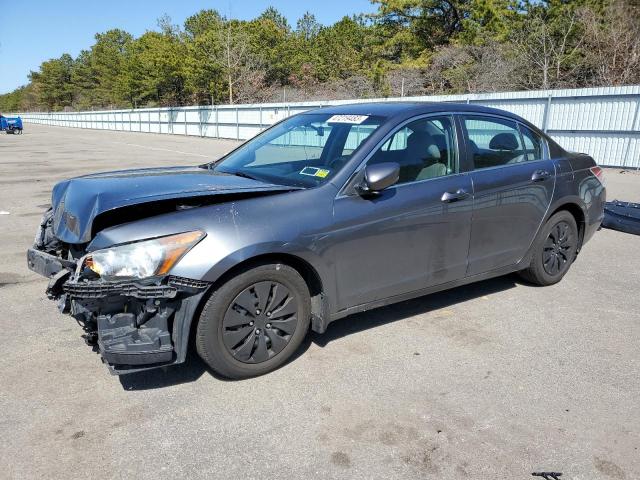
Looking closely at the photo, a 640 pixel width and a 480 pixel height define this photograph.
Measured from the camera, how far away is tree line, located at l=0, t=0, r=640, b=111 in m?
24.5

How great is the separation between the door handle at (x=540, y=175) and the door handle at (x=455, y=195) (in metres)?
0.91

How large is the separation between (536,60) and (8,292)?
2734 cm

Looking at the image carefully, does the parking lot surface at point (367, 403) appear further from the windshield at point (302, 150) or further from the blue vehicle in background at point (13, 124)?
the blue vehicle in background at point (13, 124)

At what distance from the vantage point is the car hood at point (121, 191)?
3.03 meters

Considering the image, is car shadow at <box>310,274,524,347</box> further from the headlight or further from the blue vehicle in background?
the blue vehicle in background

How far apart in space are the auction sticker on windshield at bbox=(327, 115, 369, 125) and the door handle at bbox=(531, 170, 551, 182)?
1.63m

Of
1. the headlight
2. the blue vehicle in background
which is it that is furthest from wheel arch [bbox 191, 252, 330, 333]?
the blue vehicle in background

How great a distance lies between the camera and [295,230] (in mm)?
3115

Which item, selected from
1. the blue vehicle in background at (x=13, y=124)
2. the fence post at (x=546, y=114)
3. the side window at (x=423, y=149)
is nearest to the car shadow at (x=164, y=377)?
the side window at (x=423, y=149)

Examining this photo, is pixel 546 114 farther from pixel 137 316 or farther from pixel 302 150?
pixel 137 316

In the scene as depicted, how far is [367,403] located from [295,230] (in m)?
1.09

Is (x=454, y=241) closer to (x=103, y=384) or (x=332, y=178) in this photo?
(x=332, y=178)

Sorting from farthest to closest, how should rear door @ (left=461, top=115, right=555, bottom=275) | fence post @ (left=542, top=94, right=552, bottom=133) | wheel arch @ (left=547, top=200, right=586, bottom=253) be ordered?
fence post @ (left=542, top=94, right=552, bottom=133) < wheel arch @ (left=547, top=200, right=586, bottom=253) < rear door @ (left=461, top=115, right=555, bottom=275)

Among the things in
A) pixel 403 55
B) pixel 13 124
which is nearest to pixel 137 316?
pixel 403 55
